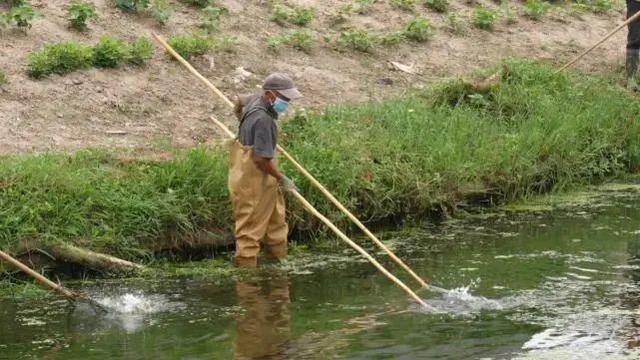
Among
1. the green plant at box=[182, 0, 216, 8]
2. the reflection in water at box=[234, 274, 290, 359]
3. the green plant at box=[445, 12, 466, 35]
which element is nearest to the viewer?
the reflection in water at box=[234, 274, 290, 359]

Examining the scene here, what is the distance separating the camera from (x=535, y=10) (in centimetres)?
1587

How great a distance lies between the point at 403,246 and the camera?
969 centimetres

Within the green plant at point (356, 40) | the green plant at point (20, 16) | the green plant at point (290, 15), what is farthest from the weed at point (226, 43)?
the green plant at point (20, 16)

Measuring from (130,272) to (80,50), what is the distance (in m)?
3.56

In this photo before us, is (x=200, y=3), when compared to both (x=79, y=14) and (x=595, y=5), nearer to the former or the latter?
(x=79, y=14)

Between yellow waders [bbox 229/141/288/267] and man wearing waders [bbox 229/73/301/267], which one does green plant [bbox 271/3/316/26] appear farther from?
yellow waders [bbox 229/141/288/267]

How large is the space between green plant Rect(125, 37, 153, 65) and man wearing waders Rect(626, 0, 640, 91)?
19.8 ft

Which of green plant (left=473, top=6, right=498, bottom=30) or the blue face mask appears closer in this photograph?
the blue face mask

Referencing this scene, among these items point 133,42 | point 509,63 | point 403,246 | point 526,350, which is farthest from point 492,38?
point 526,350

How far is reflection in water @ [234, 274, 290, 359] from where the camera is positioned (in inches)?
277

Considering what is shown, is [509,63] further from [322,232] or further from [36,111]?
[36,111]

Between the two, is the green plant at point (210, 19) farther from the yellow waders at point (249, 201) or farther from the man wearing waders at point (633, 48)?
the man wearing waders at point (633, 48)

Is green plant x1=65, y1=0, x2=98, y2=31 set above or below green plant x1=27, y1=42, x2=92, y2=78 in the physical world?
above

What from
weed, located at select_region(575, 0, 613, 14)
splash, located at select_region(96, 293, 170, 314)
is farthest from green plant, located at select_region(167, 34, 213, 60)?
weed, located at select_region(575, 0, 613, 14)
